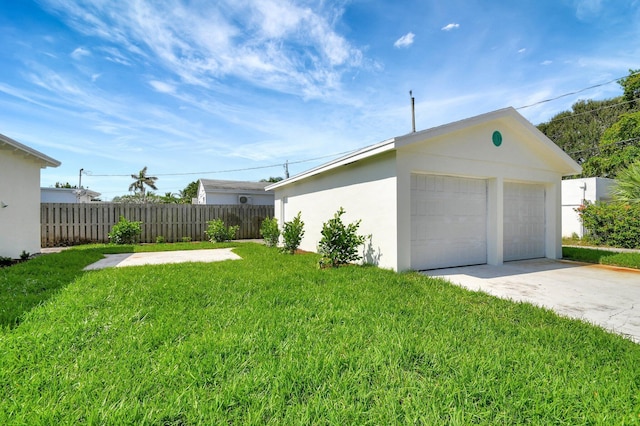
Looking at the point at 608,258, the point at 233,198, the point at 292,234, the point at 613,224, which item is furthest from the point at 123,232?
the point at 613,224

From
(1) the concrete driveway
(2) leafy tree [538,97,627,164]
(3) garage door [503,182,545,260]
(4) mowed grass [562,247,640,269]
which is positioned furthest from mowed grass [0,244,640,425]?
(2) leafy tree [538,97,627,164]

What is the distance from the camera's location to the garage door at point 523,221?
8.03 metres

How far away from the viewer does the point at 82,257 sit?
24.6ft

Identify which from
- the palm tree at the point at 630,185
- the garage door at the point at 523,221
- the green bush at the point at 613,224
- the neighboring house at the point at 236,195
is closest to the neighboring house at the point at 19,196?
the neighboring house at the point at 236,195

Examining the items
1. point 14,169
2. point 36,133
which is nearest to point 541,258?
point 14,169

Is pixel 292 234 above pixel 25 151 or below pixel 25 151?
below

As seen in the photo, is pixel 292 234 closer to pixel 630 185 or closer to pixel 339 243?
pixel 339 243

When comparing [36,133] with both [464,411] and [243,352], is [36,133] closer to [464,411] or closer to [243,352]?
[243,352]

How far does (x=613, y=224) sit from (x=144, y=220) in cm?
2026

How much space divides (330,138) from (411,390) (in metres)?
15.2

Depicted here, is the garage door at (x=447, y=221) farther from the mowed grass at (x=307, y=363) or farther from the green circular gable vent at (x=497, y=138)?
the mowed grass at (x=307, y=363)

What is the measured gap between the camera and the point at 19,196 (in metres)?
8.05

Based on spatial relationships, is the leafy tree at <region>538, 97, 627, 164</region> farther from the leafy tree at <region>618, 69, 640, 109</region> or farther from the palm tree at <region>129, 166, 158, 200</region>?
the palm tree at <region>129, 166, 158, 200</region>

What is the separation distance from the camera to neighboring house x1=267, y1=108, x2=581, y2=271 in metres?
6.11
